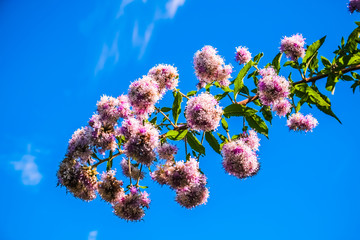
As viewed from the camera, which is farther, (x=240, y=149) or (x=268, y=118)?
(x=268, y=118)

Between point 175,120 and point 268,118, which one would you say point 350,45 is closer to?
point 268,118

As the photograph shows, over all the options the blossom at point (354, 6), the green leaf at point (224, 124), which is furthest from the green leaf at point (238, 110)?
the blossom at point (354, 6)

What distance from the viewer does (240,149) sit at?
3.33 m

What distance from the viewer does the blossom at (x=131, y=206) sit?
3.39 metres

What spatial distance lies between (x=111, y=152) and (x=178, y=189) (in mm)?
1006

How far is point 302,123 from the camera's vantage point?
4.89m

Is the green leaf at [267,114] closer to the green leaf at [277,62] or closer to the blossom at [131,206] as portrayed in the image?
the green leaf at [277,62]

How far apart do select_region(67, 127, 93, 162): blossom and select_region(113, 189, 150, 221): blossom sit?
0.71 metres

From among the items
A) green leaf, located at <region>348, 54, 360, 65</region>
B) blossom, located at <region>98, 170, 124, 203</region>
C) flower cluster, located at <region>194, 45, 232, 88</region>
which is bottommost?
blossom, located at <region>98, 170, 124, 203</region>

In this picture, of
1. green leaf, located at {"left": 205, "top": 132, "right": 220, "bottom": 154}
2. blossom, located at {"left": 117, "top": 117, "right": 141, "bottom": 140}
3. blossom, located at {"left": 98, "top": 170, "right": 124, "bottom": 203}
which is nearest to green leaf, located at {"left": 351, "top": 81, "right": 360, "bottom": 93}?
green leaf, located at {"left": 205, "top": 132, "right": 220, "bottom": 154}

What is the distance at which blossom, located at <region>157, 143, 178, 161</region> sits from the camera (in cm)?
345

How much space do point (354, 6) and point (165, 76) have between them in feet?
13.4

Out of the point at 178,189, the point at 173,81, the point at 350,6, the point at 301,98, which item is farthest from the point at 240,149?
the point at 350,6

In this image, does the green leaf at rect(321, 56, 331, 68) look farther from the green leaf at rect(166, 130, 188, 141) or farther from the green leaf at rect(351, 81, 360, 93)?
the green leaf at rect(166, 130, 188, 141)
